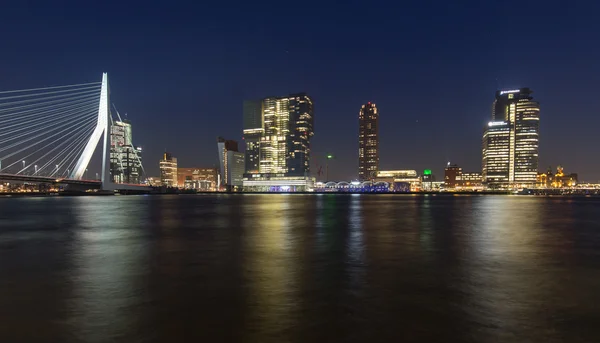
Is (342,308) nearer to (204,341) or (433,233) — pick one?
(204,341)

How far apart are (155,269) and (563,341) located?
1280 cm

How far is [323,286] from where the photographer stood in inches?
456

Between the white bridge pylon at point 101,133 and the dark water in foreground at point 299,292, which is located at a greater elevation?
the white bridge pylon at point 101,133

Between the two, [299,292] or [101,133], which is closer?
[299,292]

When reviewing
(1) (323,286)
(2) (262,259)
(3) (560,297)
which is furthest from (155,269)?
(3) (560,297)

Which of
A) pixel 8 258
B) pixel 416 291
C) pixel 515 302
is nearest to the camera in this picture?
pixel 515 302

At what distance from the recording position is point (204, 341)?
7.19m

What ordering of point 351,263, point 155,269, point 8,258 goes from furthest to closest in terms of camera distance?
point 8,258 < point 351,263 < point 155,269

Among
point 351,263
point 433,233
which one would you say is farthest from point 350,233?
point 351,263

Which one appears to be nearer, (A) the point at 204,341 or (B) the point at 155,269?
(A) the point at 204,341

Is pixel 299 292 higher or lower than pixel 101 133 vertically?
lower

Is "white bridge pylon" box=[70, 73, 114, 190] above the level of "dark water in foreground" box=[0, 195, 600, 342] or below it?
above

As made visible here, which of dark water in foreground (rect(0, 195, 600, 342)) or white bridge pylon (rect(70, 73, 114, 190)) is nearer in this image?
dark water in foreground (rect(0, 195, 600, 342))

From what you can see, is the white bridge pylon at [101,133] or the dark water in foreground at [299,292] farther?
the white bridge pylon at [101,133]
